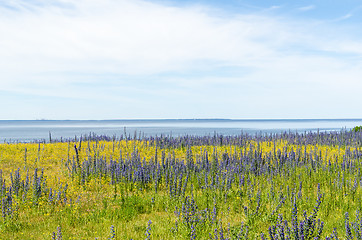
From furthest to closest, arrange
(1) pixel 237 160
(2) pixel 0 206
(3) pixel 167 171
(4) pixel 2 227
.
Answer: (1) pixel 237 160, (3) pixel 167 171, (2) pixel 0 206, (4) pixel 2 227

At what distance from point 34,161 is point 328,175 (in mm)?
14677

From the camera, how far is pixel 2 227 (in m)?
7.38

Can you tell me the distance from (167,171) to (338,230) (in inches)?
262

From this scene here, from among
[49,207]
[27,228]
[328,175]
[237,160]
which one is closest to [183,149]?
[237,160]

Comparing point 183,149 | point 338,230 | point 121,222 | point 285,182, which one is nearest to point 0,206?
point 121,222

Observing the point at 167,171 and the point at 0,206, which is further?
the point at 167,171

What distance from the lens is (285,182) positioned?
11.9 m

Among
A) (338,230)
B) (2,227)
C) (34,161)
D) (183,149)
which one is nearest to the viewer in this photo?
(338,230)

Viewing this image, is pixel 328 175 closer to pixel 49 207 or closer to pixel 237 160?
pixel 237 160

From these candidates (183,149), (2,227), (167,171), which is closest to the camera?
(2,227)

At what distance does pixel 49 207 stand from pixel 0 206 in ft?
4.46

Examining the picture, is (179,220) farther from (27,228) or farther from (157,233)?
(27,228)

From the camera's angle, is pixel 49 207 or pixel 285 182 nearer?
pixel 49 207

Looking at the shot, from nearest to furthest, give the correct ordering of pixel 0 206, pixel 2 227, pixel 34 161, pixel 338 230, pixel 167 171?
pixel 338 230
pixel 2 227
pixel 0 206
pixel 167 171
pixel 34 161
